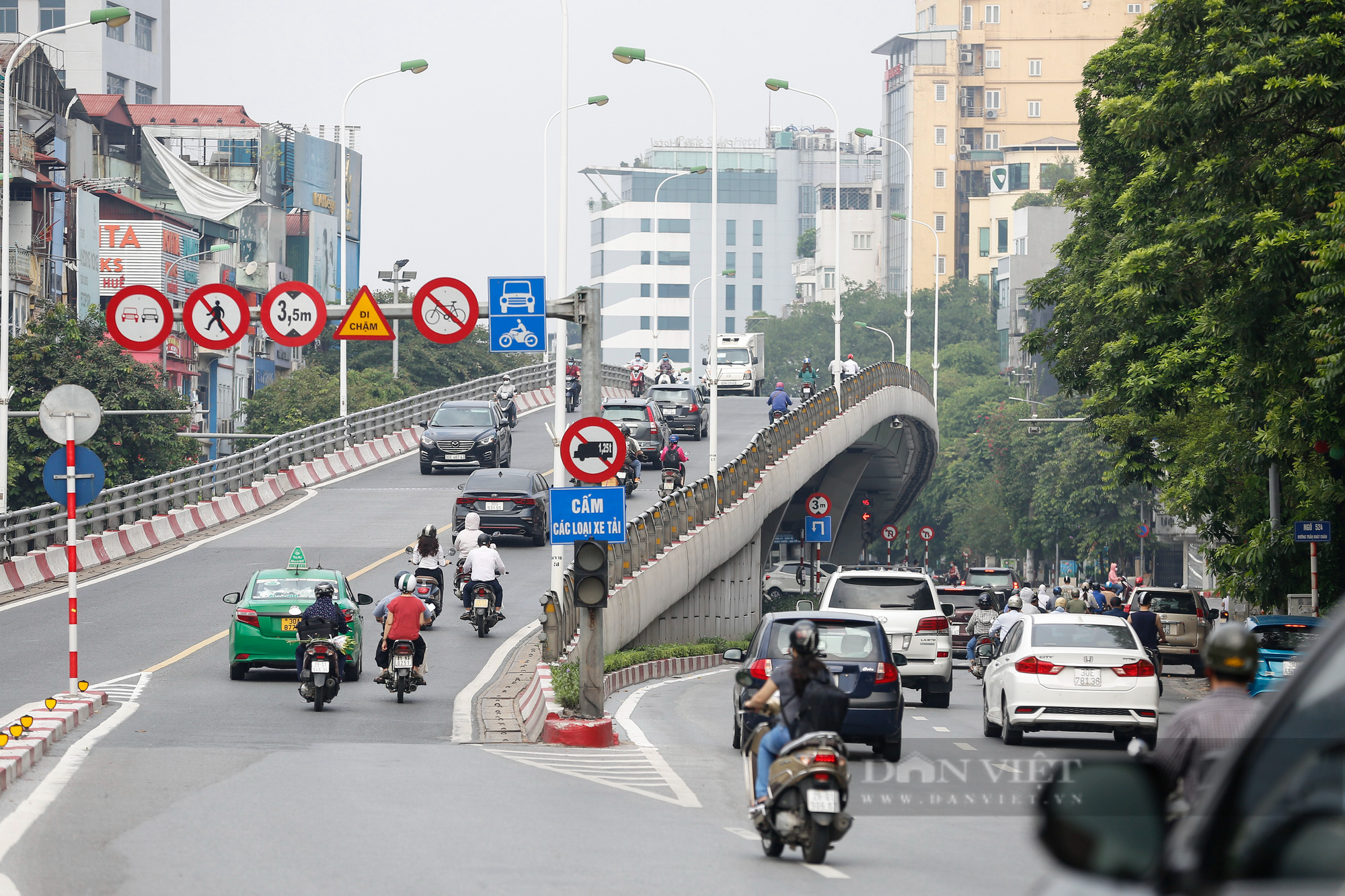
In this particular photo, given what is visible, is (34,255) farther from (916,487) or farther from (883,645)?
(883,645)

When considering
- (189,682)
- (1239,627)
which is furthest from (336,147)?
(1239,627)

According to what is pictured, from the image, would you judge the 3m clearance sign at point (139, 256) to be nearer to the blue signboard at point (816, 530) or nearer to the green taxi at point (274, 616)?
the blue signboard at point (816, 530)

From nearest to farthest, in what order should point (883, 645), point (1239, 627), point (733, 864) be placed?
point (1239, 627)
point (733, 864)
point (883, 645)

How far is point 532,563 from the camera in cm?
3722

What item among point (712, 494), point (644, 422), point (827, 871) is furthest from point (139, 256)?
point (827, 871)

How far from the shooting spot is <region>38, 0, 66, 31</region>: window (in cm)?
10219

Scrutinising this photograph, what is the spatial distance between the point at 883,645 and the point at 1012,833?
17.0 ft

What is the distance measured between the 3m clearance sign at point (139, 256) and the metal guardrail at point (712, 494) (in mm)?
30922

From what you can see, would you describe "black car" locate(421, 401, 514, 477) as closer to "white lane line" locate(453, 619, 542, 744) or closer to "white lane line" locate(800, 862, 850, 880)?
"white lane line" locate(453, 619, 542, 744)

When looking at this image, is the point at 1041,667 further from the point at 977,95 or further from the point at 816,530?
the point at 977,95

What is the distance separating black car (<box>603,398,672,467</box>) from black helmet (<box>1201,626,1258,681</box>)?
1713 inches

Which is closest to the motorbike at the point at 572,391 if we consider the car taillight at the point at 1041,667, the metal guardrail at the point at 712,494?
the metal guardrail at the point at 712,494

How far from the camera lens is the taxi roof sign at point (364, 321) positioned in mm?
21375

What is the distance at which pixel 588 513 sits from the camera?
1812 cm
